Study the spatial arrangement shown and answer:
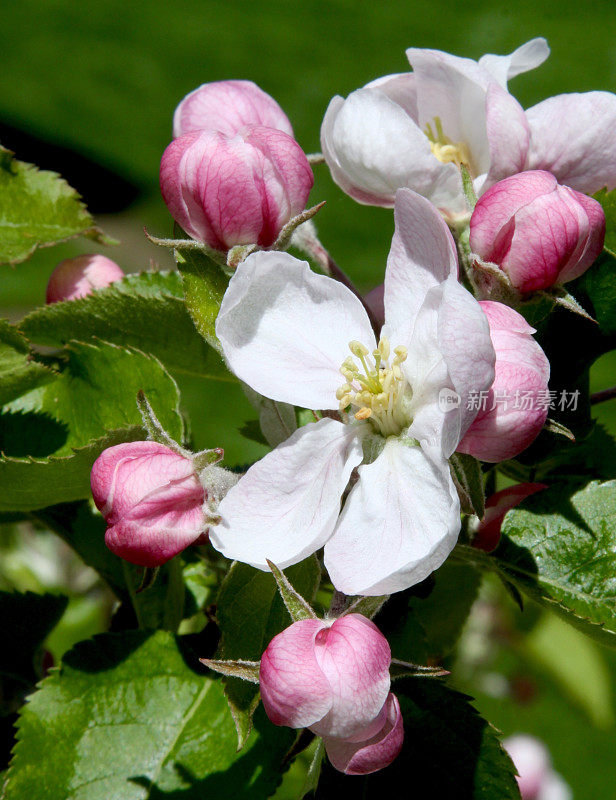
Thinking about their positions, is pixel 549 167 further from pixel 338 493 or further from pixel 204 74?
pixel 204 74

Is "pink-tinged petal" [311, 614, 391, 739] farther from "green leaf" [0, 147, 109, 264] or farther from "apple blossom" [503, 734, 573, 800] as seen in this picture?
"apple blossom" [503, 734, 573, 800]

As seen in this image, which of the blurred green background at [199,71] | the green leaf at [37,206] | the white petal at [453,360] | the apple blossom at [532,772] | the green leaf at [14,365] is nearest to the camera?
the white petal at [453,360]

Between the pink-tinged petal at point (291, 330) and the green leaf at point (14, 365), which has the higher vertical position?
the pink-tinged petal at point (291, 330)

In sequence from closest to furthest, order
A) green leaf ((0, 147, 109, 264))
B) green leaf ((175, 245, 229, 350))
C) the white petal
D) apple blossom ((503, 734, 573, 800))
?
the white petal, green leaf ((175, 245, 229, 350)), green leaf ((0, 147, 109, 264)), apple blossom ((503, 734, 573, 800))

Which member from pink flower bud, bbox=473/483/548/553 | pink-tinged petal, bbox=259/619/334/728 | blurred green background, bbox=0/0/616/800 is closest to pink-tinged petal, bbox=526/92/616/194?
pink flower bud, bbox=473/483/548/553

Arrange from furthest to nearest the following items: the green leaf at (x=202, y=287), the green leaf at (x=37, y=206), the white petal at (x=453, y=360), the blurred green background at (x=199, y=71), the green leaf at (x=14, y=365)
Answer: the blurred green background at (x=199, y=71) < the green leaf at (x=37, y=206) < the green leaf at (x=14, y=365) < the green leaf at (x=202, y=287) < the white petal at (x=453, y=360)

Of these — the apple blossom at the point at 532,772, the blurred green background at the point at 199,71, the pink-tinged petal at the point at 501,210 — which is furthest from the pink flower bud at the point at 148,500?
the blurred green background at the point at 199,71

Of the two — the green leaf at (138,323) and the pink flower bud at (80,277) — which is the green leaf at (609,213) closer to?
the green leaf at (138,323)
